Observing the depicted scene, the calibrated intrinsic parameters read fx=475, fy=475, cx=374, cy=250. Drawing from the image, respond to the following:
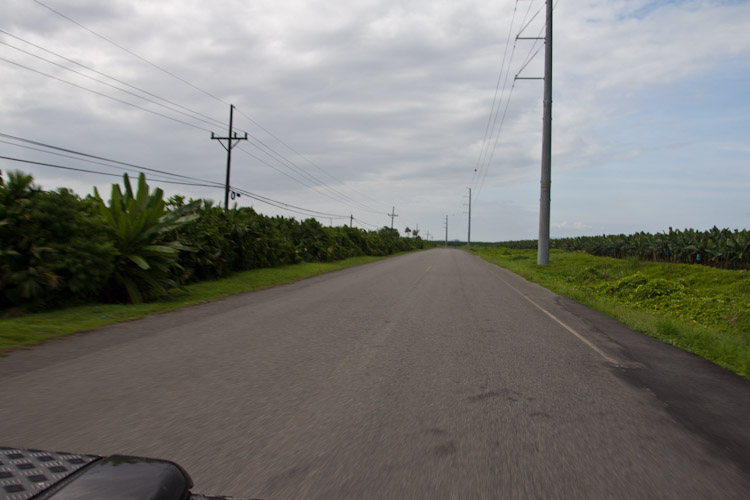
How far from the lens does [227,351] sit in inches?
241

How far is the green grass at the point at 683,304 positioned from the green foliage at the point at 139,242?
10.1 metres

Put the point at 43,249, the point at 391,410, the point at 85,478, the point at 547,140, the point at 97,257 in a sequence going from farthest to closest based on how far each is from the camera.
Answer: the point at 547,140
the point at 97,257
the point at 43,249
the point at 391,410
the point at 85,478

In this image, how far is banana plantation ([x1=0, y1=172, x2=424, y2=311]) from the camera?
8.36m

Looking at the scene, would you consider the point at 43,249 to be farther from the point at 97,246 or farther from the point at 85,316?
the point at 85,316

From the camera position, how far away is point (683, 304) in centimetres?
1217

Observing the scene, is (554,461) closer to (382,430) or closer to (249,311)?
(382,430)

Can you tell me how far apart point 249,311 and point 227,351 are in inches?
141

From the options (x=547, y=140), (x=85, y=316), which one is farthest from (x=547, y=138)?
(x=85, y=316)

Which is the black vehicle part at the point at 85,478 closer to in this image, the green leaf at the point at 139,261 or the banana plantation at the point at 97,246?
the banana plantation at the point at 97,246

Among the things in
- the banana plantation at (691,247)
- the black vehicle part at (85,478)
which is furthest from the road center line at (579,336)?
the banana plantation at (691,247)

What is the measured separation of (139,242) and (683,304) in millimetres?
13420

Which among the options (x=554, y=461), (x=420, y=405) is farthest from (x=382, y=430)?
(x=554, y=461)

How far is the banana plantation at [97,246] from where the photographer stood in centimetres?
836

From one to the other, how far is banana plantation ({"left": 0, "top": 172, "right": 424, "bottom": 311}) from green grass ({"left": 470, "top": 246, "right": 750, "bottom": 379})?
10159 millimetres
